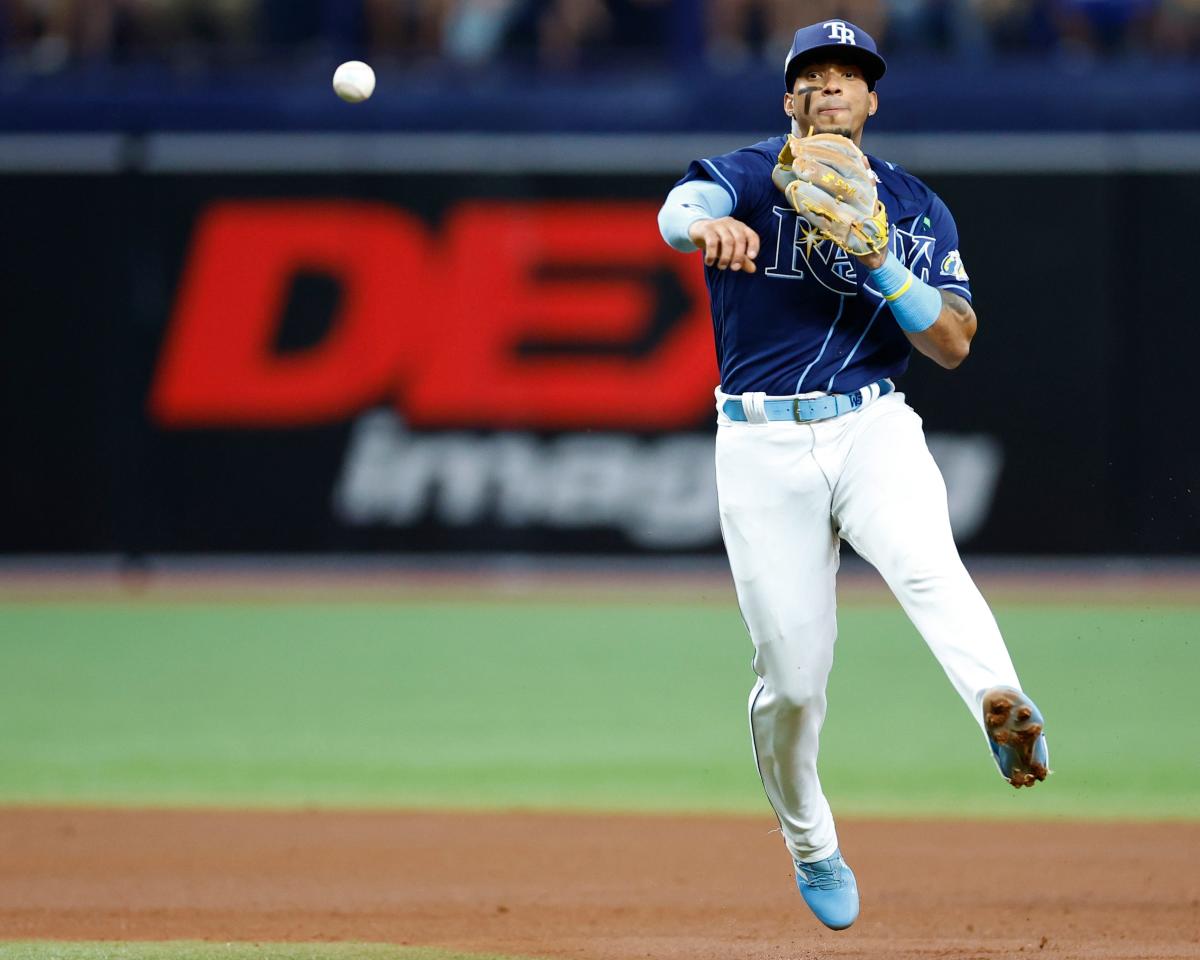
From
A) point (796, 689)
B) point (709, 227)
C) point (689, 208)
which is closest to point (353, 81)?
point (689, 208)

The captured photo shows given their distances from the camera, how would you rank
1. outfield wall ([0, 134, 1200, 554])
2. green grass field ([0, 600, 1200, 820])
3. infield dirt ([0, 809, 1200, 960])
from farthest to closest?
outfield wall ([0, 134, 1200, 554]) < green grass field ([0, 600, 1200, 820]) < infield dirt ([0, 809, 1200, 960])

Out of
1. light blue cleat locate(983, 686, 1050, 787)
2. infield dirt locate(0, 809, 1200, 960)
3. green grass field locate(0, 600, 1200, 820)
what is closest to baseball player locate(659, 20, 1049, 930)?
light blue cleat locate(983, 686, 1050, 787)

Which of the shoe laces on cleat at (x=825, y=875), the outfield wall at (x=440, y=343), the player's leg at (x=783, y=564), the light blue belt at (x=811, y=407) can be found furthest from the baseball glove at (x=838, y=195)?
the outfield wall at (x=440, y=343)

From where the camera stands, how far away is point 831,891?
4.91 meters

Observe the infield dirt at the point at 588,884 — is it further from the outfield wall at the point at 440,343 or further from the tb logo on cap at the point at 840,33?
the outfield wall at the point at 440,343

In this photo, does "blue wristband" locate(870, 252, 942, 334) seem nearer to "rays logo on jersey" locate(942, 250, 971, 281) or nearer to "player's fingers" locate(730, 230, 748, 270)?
"rays logo on jersey" locate(942, 250, 971, 281)

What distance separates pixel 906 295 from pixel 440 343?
9090 millimetres

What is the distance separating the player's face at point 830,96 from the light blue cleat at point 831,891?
1.88m

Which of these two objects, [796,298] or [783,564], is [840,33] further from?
[783,564]

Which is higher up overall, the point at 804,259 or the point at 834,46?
the point at 834,46

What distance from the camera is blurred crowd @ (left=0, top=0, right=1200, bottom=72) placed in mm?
13688

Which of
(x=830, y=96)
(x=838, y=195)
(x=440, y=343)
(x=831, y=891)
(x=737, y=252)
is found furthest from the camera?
(x=440, y=343)

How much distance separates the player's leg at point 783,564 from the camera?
4.65 meters

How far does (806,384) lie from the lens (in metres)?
4.74
